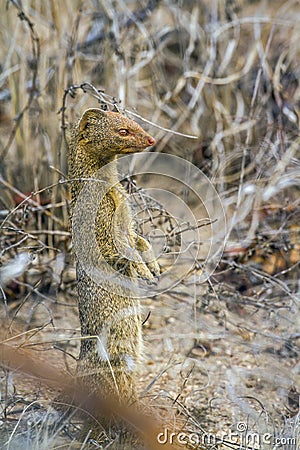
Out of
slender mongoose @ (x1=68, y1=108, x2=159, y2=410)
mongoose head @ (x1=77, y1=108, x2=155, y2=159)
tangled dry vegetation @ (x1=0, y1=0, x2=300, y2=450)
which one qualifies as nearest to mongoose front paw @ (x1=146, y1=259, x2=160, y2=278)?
slender mongoose @ (x1=68, y1=108, x2=159, y2=410)

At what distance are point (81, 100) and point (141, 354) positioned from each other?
1.49m

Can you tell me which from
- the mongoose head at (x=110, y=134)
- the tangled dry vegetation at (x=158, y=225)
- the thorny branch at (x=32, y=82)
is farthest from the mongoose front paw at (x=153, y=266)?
the thorny branch at (x=32, y=82)

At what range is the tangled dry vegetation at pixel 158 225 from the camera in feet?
6.70

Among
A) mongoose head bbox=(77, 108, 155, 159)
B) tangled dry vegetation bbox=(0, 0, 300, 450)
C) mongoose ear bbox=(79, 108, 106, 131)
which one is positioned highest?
mongoose ear bbox=(79, 108, 106, 131)

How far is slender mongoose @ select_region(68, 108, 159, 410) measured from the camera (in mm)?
1730

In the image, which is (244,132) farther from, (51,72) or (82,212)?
(82,212)

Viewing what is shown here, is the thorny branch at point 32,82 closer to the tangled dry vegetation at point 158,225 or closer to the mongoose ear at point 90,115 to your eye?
the tangled dry vegetation at point 158,225

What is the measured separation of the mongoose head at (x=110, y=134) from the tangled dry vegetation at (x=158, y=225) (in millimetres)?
124

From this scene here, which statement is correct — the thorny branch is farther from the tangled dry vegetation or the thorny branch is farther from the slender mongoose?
the slender mongoose

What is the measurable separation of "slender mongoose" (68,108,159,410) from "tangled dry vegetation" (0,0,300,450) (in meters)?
0.09

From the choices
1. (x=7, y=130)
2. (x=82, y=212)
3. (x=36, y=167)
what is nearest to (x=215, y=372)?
(x=82, y=212)

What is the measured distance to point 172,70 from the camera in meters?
4.16

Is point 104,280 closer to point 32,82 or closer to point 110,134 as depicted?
point 110,134

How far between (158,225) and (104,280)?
94cm
